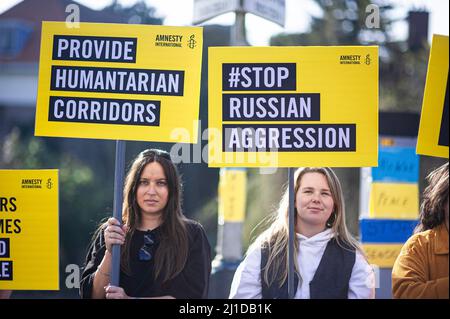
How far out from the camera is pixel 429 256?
324cm

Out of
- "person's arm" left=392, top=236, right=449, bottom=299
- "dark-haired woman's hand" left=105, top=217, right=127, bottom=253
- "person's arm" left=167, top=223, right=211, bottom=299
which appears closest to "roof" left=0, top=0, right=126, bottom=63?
"dark-haired woman's hand" left=105, top=217, right=127, bottom=253

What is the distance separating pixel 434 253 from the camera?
324 cm

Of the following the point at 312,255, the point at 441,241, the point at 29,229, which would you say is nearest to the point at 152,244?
the point at 29,229

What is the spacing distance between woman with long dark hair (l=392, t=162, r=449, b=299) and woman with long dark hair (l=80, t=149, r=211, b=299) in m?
0.87

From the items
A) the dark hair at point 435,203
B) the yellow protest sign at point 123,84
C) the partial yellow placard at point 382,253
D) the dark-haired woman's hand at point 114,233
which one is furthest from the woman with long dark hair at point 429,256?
the partial yellow placard at point 382,253

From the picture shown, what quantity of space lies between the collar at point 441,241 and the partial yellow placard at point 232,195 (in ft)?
12.9

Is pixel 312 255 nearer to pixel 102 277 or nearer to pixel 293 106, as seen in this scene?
pixel 293 106

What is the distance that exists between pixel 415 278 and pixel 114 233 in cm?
132

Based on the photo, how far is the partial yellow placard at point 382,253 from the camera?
5.69 metres

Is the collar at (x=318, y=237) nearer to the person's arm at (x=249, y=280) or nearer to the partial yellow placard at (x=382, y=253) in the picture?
the person's arm at (x=249, y=280)

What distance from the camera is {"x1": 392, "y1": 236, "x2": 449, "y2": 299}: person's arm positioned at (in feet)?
10.3

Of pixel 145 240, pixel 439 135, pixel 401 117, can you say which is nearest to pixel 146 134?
pixel 145 240

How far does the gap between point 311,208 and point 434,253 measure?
57cm

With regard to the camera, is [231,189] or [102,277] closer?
[102,277]
